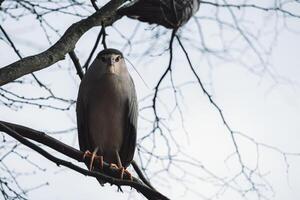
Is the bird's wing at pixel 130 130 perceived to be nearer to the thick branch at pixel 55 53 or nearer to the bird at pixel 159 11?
the bird at pixel 159 11

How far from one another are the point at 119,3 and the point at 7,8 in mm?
992

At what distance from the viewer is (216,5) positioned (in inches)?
170

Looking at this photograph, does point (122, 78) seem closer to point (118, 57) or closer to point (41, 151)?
point (118, 57)

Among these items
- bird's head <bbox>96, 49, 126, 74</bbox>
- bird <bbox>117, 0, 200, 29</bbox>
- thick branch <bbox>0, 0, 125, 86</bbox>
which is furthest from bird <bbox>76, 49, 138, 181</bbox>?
thick branch <bbox>0, 0, 125, 86</bbox>

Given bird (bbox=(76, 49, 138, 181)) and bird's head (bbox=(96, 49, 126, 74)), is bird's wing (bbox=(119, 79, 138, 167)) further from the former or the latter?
bird's head (bbox=(96, 49, 126, 74))

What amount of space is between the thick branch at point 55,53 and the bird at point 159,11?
59 centimetres

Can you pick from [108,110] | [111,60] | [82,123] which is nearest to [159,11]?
[111,60]

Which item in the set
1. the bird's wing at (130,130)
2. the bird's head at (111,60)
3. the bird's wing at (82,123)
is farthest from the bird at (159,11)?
the bird's wing at (82,123)

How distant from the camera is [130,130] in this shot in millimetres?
4020

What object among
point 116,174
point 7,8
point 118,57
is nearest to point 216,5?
point 118,57

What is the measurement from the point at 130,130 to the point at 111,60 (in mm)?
542

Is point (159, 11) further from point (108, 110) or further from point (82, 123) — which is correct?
point (82, 123)

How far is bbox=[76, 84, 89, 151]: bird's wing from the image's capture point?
398cm

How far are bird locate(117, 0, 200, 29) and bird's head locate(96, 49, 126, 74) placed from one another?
34 cm
